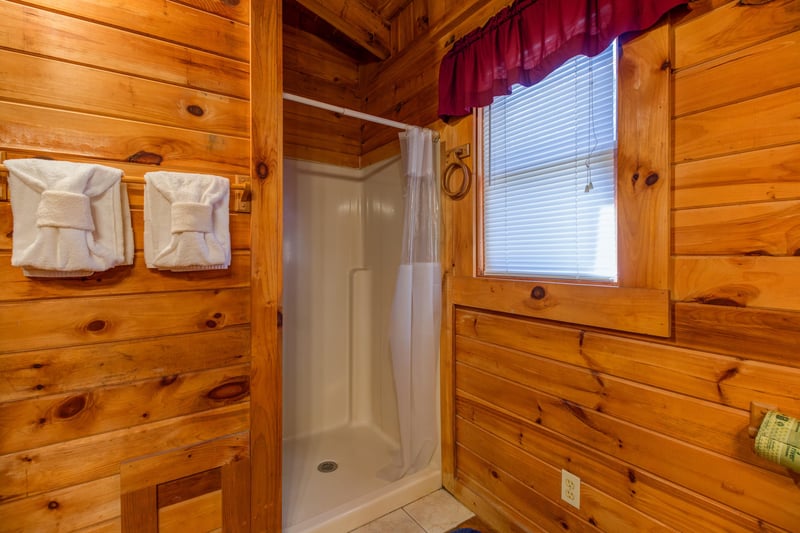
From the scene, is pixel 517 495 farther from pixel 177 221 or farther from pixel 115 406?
pixel 177 221

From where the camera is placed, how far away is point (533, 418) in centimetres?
144

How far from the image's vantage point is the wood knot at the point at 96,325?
109cm

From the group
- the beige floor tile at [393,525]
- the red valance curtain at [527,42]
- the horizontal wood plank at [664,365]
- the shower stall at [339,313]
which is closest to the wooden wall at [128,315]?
the beige floor tile at [393,525]

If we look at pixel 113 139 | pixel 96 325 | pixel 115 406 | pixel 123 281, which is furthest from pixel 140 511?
pixel 113 139

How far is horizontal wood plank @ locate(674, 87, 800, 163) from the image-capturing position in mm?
864

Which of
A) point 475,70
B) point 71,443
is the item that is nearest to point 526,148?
point 475,70

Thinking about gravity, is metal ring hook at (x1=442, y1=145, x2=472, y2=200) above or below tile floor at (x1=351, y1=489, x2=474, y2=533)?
above

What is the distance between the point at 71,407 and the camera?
3.53ft

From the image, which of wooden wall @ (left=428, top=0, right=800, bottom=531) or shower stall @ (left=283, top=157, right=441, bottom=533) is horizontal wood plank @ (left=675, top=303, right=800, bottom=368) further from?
shower stall @ (left=283, top=157, right=441, bottom=533)

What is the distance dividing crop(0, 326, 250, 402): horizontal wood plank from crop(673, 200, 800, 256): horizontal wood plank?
58.5 inches

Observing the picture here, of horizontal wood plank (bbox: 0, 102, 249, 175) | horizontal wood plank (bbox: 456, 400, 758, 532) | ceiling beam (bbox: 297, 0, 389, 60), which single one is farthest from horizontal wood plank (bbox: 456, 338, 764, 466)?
ceiling beam (bbox: 297, 0, 389, 60)

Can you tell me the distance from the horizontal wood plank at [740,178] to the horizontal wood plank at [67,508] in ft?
6.44

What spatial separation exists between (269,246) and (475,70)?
1.18m

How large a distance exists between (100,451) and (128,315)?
428mm
